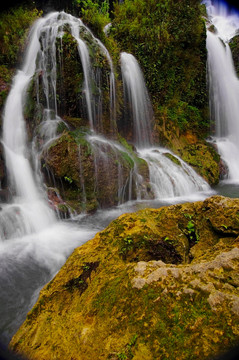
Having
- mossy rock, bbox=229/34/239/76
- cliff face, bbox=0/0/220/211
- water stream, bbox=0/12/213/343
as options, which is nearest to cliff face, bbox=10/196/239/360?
water stream, bbox=0/12/213/343

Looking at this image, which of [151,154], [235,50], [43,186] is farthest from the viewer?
[235,50]

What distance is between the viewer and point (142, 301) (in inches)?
54.9

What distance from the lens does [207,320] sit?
3.89 ft

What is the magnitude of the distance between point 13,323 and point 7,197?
3.84 m

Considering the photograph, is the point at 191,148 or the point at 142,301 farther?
the point at 191,148

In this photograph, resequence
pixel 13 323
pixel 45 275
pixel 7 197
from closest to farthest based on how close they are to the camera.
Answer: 1. pixel 13 323
2. pixel 45 275
3. pixel 7 197

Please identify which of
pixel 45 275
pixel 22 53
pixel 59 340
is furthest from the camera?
pixel 22 53

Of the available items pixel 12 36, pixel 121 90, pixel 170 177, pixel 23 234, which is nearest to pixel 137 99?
pixel 121 90

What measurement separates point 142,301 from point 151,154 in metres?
8.90

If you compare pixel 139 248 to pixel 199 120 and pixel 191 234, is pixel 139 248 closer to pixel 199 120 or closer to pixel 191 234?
pixel 191 234

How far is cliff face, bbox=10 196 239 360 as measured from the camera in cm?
116

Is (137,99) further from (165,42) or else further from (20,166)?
(20,166)

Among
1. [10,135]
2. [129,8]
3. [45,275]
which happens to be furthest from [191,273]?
[129,8]

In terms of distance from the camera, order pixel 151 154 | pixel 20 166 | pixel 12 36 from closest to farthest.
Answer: pixel 20 166 < pixel 151 154 < pixel 12 36
